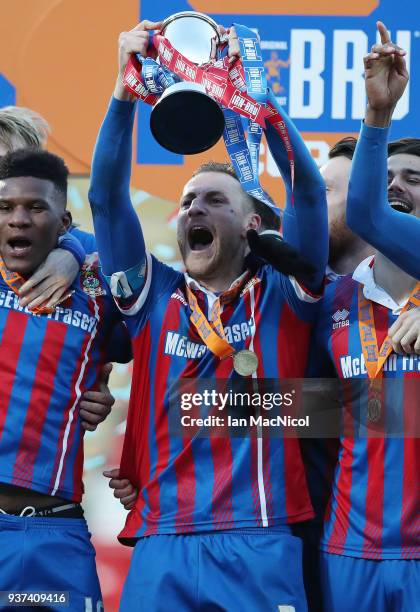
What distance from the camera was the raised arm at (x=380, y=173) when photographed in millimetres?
2371

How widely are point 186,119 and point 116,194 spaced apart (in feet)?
1.22

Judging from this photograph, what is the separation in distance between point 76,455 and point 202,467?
370 mm

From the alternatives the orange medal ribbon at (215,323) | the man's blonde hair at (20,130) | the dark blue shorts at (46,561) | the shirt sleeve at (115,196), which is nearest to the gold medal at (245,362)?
the orange medal ribbon at (215,323)

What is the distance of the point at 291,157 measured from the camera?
8.03 ft

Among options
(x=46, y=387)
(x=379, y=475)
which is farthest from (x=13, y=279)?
(x=379, y=475)

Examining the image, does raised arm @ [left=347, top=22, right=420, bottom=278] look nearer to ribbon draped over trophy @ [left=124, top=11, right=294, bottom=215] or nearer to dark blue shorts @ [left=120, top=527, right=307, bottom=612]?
ribbon draped over trophy @ [left=124, top=11, right=294, bottom=215]

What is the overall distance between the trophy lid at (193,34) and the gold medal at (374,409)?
2.97 ft

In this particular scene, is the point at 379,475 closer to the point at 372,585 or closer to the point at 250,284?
the point at 372,585

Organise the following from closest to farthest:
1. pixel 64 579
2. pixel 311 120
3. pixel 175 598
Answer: pixel 175 598 < pixel 64 579 < pixel 311 120

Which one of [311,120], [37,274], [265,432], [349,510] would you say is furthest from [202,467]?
[311,120]

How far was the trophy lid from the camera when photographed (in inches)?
92.0

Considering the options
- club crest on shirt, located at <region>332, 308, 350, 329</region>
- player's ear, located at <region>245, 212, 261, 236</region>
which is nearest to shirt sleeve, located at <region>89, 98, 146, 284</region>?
player's ear, located at <region>245, 212, 261, 236</region>

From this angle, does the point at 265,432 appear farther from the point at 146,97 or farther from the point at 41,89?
the point at 41,89

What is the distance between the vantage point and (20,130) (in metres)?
3.16
